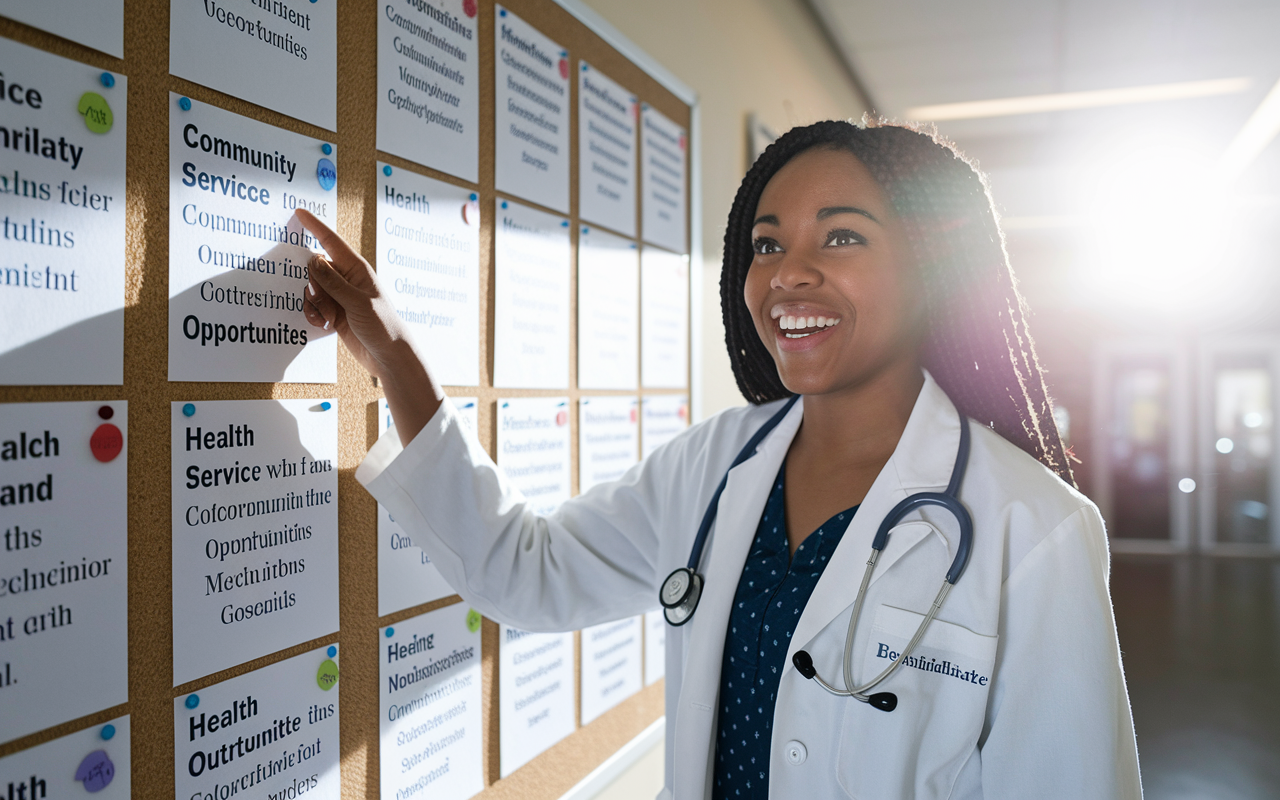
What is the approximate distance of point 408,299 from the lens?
1015 millimetres

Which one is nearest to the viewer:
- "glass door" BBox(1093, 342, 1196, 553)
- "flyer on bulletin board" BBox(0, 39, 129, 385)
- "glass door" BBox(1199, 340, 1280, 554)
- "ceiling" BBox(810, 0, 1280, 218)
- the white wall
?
"flyer on bulletin board" BBox(0, 39, 129, 385)

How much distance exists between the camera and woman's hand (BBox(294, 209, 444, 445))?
864 millimetres

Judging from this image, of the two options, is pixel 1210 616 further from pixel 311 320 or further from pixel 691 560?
pixel 311 320

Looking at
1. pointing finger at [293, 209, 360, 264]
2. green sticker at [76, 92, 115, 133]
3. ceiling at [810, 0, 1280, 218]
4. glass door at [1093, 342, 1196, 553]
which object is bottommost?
glass door at [1093, 342, 1196, 553]

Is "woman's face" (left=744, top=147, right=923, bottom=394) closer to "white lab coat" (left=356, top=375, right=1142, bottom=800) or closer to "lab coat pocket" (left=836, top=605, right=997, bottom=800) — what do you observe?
"white lab coat" (left=356, top=375, right=1142, bottom=800)

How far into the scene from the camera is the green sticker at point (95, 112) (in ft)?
2.17

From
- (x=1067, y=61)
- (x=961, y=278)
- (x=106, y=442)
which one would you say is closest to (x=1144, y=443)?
(x=1067, y=61)

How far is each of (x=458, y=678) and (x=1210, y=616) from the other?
682 cm

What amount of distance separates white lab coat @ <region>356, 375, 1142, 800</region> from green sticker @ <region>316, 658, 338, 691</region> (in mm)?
181

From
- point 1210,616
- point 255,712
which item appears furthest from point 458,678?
point 1210,616

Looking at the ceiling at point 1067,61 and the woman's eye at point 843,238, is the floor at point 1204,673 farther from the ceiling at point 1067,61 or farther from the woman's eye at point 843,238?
the woman's eye at point 843,238

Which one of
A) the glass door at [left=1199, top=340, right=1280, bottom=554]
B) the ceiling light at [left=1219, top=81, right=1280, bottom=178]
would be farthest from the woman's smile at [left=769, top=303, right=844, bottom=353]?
the glass door at [left=1199, top=340, right=1280, bottom=554]

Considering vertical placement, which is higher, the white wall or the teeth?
the white wall

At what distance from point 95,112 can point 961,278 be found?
101cm
